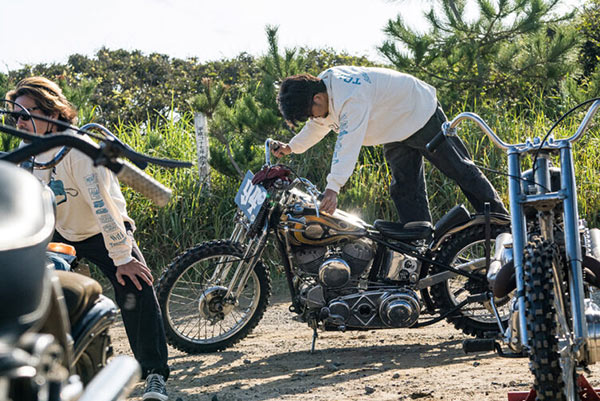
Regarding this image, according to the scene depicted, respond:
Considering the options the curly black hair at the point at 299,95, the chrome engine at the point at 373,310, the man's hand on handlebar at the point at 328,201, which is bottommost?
the chrome engine at the point at 373,310

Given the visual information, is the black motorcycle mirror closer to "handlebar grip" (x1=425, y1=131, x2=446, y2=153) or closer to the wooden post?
"handlebar grip" (x1=425, y1=131, x2=446, y2=153)

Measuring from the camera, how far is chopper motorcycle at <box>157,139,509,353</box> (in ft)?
17.2

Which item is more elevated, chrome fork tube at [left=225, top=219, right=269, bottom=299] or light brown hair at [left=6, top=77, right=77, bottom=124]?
light brown hair at [left=6, top=77, right=77, bottom=124]

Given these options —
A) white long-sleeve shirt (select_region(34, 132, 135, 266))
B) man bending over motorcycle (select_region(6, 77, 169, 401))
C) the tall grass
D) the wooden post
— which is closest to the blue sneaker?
man bending over motorcycle (select_region(6, 77, 169, 401))

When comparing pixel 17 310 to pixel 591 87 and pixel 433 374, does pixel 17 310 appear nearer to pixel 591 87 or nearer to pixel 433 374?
pixel 433 374

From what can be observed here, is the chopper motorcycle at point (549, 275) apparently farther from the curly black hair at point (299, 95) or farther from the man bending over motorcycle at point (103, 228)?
the curly black hair at point (299, 95)

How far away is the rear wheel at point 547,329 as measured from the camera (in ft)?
9.59

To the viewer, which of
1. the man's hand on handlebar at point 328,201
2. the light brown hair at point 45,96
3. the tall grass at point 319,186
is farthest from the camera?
the tall grass at point 319,186

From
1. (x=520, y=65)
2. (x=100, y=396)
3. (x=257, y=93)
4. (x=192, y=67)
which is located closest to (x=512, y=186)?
(x=100, y=396)

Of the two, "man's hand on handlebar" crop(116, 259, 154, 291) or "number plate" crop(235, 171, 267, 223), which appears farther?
"number plate" crop(235, 171, 267, 223)

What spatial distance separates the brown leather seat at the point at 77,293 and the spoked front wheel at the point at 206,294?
8.63 feet

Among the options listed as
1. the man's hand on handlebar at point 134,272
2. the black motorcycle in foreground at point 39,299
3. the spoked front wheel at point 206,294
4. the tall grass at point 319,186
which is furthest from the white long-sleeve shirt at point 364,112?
the black motorcycle in foreground at point 39,299

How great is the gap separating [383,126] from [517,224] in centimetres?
243

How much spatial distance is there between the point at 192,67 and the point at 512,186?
1181 cm
